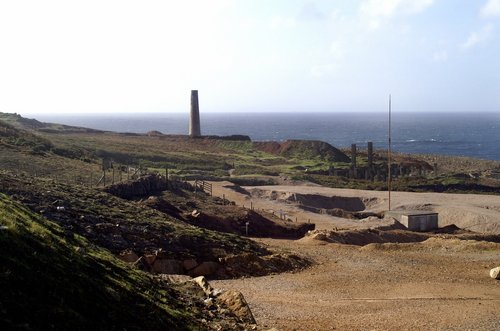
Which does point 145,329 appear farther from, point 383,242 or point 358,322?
point 383,242

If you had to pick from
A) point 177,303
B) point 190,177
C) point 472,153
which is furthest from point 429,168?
point 177,303

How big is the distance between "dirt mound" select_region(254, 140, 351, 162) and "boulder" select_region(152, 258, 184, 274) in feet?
190

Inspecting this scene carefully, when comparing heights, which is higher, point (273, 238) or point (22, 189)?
point (22, 189)

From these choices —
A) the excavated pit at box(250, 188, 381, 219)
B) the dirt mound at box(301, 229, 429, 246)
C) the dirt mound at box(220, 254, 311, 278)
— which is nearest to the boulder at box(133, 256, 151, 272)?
the dirt mound at box(220, 254, 311, 278)

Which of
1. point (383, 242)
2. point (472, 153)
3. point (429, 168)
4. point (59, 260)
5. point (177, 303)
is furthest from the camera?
point (472, 153)

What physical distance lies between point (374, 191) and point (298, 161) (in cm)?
2397

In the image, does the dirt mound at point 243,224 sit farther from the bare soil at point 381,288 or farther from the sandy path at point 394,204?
the sandy path at point 394,204

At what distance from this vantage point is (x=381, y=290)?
64.5ft

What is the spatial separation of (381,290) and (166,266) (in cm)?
694

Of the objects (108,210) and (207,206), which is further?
(207,206)

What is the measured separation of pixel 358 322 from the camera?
52.2 feet

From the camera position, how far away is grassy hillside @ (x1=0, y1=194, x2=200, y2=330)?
28.6ft

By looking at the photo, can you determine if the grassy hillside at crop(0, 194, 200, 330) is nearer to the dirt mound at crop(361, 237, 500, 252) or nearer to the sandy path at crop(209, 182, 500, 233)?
the dirt mound at crop(361, 237, 500, 252)

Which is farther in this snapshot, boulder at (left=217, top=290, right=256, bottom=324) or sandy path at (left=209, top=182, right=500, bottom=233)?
sandy path at (left=209, top=182, right=500, bottom=233)
